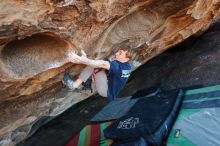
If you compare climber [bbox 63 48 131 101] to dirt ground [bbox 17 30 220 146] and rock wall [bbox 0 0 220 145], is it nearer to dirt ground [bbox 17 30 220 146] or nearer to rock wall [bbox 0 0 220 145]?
rock wall [bbox 0 0 220 145]

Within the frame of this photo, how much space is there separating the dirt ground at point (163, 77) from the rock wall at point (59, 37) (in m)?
0.38

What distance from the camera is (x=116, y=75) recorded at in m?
2.27

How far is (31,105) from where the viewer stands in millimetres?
2781

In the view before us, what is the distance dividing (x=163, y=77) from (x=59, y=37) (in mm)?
1961

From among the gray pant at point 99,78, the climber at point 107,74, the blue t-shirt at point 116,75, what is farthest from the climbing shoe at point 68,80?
the blue t-shirt at point 116,75

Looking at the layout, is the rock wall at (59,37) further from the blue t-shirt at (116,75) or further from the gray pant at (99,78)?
the blue t-shirt at (116,75)

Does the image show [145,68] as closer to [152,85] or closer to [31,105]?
[152,85]

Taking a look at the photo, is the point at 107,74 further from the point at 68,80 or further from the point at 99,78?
the point at 68,80

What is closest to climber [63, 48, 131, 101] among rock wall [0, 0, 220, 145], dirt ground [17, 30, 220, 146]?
rock wall [0, 0, 220, 145]

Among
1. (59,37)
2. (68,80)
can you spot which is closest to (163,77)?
(68,80)

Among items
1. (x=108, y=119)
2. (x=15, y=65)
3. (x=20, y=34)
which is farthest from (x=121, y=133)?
(x=20, y=34)

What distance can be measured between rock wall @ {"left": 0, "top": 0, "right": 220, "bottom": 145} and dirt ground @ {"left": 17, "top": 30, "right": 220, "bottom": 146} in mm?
384

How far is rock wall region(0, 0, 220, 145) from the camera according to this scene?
1.91m

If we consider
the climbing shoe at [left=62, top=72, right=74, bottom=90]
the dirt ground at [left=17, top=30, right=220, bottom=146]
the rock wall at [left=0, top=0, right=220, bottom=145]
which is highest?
the rock wall at [left=0, top=0, right=220, bottom=145]
